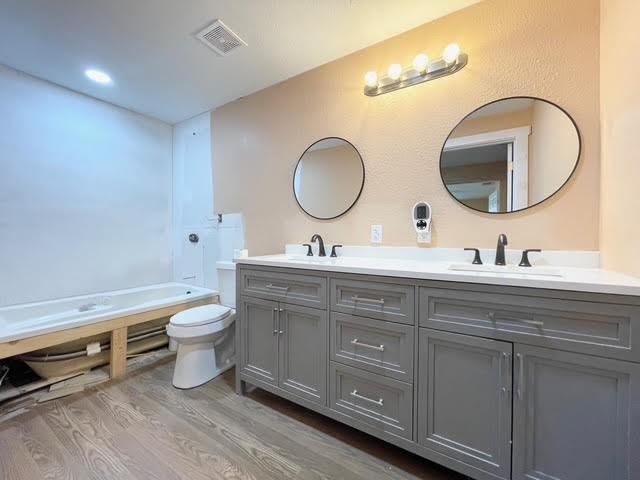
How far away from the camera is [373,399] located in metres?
1.29

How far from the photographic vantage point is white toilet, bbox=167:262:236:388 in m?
1.88

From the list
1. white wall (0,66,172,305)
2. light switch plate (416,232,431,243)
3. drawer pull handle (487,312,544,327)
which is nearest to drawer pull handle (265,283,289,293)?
light switch plate (416,232,431,243)

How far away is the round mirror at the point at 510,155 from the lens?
4.40ft

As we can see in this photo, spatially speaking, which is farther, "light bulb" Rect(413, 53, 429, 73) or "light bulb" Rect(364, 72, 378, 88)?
"light bulb" Rect(364, 72, 378, 88)

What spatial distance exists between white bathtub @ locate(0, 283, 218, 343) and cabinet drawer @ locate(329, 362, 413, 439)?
1729 millimetres

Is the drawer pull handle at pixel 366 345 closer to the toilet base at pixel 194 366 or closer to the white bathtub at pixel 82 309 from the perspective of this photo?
the toilet base at pixel 194 366

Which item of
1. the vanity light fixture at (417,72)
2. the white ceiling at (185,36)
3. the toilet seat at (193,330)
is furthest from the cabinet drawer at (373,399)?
the white ceiling at (185,36)

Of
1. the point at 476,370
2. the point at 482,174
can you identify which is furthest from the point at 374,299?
the point at 482,174

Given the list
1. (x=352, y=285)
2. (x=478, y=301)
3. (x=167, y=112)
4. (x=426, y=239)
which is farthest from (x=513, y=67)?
(x=167, y=112)

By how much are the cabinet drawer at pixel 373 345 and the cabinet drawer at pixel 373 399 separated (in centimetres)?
4

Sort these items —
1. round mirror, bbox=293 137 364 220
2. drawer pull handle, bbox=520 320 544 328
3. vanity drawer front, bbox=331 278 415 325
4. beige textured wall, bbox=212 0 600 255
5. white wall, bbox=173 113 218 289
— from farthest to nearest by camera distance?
white wall, bbox=173 113 218 289, round mirror, bbox=293 137 364 220, beige textured wall, bbox=212 0 600 255, vanity drawer front, bbox=331 278 415 325, drawer pull handle, bbox=520 320 544 328

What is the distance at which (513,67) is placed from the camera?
1.42 meters

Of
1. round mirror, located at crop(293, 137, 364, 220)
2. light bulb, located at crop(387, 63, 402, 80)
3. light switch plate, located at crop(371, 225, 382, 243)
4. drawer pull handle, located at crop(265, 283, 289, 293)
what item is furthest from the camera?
round mirror, located at crop(293, 137, 364, 220)

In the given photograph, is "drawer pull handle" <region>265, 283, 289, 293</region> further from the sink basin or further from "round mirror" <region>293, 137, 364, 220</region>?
the sink basin
